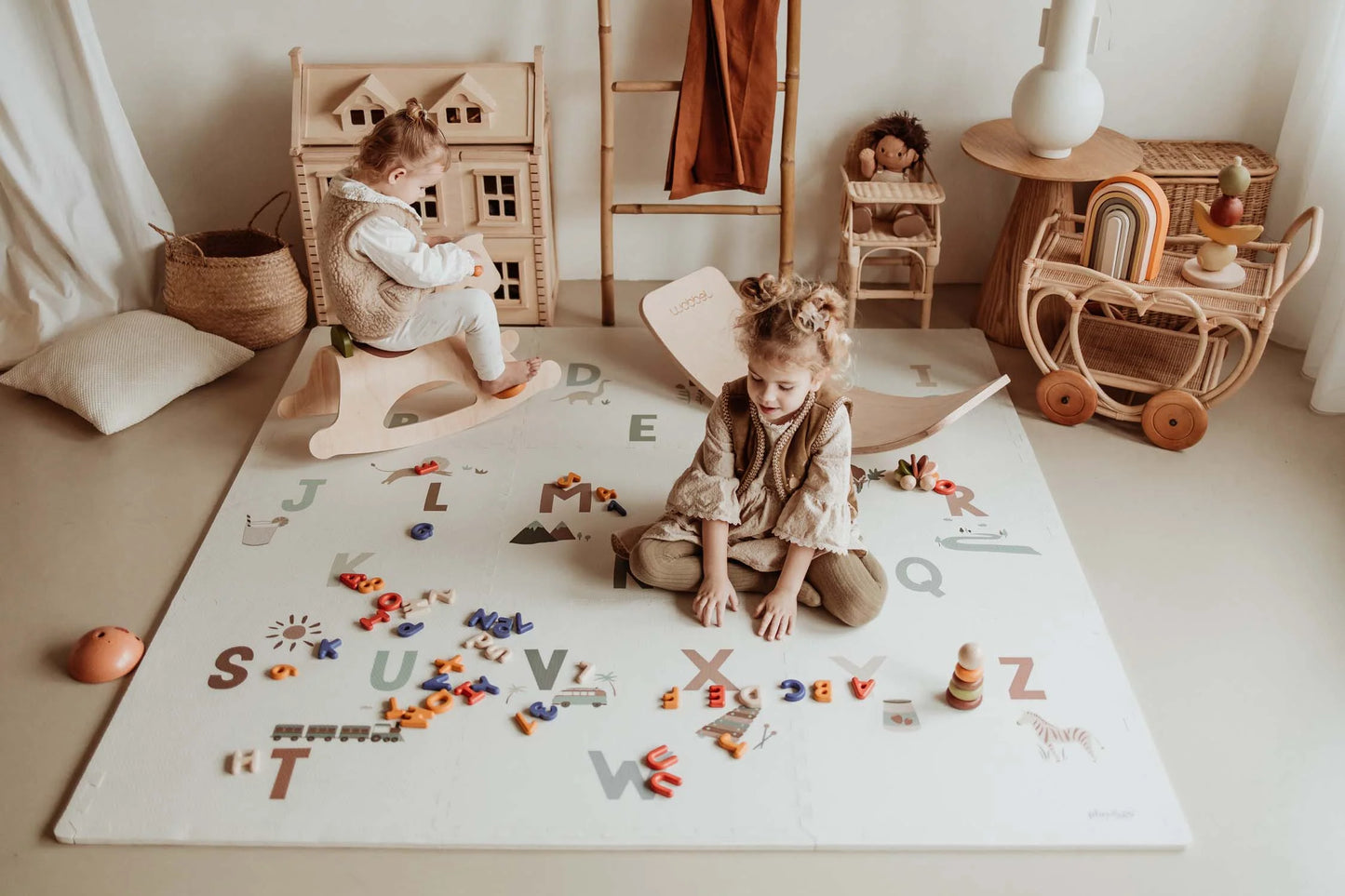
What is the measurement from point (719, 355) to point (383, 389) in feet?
2.74

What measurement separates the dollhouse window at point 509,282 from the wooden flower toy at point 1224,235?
5.56 ft

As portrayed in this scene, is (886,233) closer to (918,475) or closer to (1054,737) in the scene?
(918,475)

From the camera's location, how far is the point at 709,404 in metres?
2.88

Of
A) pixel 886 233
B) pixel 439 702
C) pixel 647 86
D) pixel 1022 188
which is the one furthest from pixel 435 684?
pixel 1022 188

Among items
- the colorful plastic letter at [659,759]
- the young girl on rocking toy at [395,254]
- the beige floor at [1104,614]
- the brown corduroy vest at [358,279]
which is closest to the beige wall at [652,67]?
the beige floor at [1104,614]

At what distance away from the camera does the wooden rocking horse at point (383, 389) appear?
8.66 ft

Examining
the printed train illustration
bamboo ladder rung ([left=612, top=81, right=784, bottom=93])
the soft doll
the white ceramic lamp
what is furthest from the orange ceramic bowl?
the white ceramic lamp

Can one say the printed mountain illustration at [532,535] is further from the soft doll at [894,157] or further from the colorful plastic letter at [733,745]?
the soft doll at [894,157]

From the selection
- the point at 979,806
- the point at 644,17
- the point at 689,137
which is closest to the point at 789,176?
the point at 689,137

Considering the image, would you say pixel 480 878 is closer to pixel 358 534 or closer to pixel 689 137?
pixel 358 534

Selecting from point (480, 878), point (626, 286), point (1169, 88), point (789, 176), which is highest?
point (1169, 88)

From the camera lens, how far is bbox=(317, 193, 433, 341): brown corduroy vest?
246 centimetres

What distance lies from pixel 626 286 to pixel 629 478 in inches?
39.8

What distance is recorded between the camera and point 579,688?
6.79 feet
